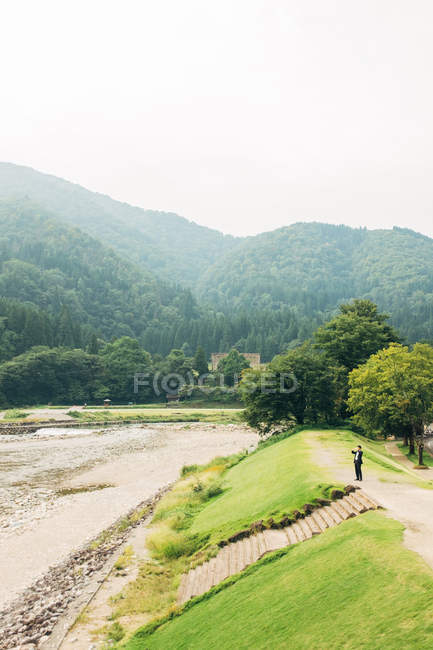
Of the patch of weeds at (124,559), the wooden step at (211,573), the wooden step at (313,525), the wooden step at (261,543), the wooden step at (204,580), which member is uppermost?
the wooden step at (313,525)

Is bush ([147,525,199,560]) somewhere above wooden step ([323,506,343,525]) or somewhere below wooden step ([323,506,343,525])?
below

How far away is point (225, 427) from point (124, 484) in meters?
40.8

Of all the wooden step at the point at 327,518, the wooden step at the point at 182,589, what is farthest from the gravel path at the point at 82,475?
the wooden step at the point at 327,518

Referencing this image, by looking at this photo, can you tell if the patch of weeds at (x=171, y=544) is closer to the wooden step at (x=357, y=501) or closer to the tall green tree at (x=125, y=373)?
the wooden step at (x=357, y=501)

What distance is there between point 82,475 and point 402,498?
28.5 meters

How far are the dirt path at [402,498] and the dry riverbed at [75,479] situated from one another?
11.8 meters

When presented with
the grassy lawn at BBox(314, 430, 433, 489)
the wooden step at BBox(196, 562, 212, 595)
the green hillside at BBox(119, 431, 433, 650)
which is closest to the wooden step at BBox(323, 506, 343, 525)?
the green hillside at BBox(119, 431, 433, 650)

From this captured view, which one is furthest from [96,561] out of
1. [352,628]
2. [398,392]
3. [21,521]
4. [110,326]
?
[110,326]

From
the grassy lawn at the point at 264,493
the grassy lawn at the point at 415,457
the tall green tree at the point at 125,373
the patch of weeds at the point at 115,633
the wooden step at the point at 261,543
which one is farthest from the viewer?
the tall green tree at the point at 125,373

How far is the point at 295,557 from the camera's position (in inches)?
524

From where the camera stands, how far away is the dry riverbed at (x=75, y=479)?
21188 millimetres

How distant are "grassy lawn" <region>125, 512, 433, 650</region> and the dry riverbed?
8.45 meters

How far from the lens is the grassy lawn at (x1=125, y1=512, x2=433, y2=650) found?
889 centimetres

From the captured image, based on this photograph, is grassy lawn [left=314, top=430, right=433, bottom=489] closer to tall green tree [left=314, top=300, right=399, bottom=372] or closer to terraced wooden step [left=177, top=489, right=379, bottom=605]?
terraced wooden step [left=177, top=489, right=379, bottom=605]
